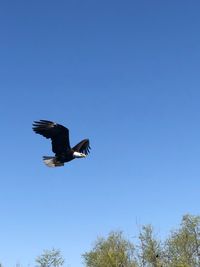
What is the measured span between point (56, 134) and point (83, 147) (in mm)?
1496

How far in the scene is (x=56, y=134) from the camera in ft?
67.5

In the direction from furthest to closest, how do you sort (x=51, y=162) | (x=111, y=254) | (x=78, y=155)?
(x=111, y=254) → (x=78, y=155) → (x=51, y=162)

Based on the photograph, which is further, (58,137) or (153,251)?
(153,251)

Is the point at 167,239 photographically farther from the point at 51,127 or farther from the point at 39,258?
the point at 51,127

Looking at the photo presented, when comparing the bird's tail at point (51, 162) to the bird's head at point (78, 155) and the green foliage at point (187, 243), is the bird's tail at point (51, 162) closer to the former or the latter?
the bird's head at point (78, 155)

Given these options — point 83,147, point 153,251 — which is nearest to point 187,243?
point 153,251

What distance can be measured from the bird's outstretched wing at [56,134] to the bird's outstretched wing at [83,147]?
65 cm

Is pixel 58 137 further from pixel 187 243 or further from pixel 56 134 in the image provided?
pixel 187 243

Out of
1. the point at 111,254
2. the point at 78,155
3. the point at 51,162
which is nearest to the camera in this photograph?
the point at 51,162

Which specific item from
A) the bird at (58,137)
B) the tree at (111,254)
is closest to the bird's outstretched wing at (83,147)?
the bird at (58,137)

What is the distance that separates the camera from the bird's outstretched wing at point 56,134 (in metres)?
20.4

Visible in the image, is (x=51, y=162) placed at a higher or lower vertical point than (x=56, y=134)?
lower

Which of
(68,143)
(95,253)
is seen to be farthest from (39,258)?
(68,143)

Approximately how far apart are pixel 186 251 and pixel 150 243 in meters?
11.1
